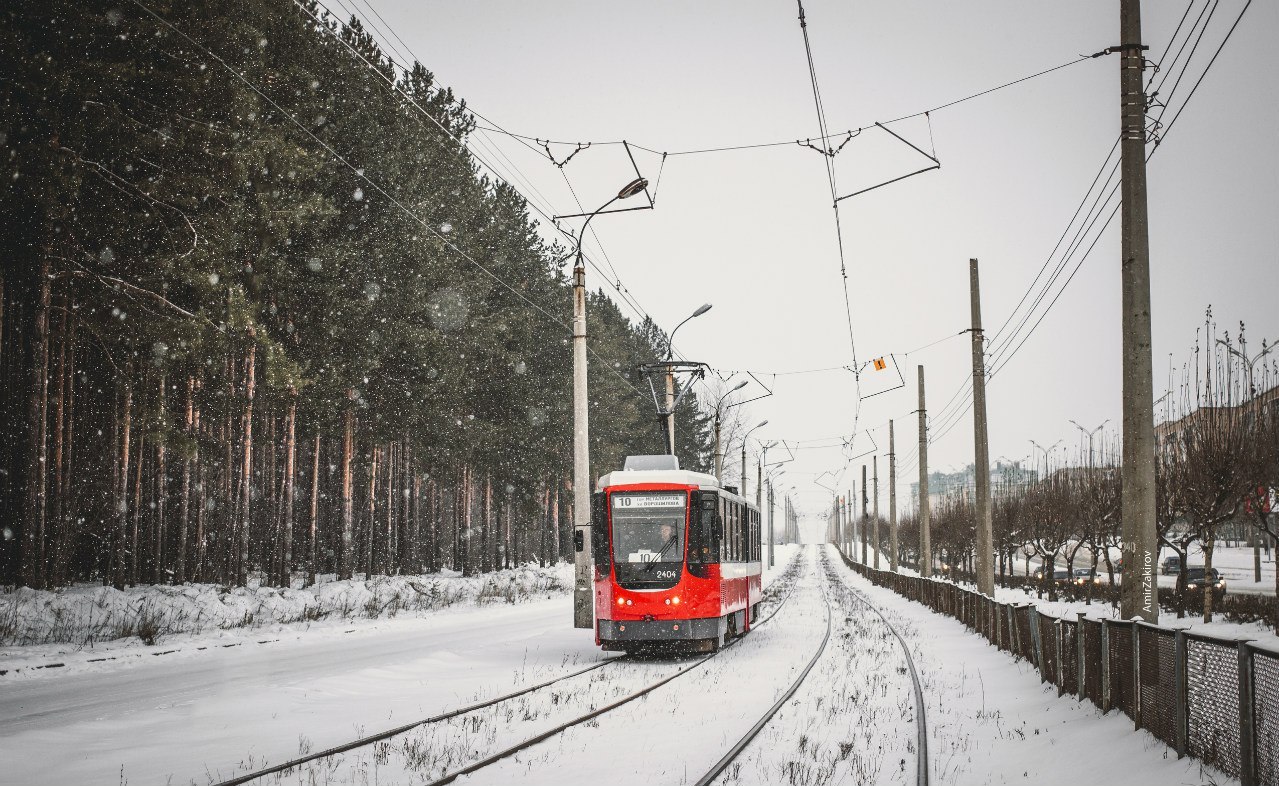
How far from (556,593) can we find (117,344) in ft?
76.9

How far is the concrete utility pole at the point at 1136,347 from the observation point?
1031cm

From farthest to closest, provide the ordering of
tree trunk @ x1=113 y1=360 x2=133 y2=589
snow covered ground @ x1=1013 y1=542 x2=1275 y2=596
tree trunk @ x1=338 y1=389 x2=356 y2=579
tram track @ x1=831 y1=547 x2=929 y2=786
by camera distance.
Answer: snow covered ground @ x1=1013 y1=542 x2=1275 y2=596, tree trunk @ x1=338 y1=389 x2=356 y2=579, tree trunk @ x1=113 y1=360 x2=133 y2=589, tram track @ x1=831 y1=547 x2=929 y2=786

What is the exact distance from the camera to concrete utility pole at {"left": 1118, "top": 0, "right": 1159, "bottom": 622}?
10.3 metres

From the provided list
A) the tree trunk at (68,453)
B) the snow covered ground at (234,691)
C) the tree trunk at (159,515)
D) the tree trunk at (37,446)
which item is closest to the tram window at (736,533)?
→ the snow covered ground at (234,691)

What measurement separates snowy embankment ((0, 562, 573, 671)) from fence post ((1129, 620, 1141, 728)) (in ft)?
46.0

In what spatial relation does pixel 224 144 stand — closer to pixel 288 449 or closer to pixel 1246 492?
pixel 288 449

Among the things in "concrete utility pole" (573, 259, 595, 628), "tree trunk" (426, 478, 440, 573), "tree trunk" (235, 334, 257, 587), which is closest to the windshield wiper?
"concrete utility pole" (573, 259, 595, 628)

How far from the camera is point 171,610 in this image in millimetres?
18906

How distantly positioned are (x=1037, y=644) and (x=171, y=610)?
50.8 ft

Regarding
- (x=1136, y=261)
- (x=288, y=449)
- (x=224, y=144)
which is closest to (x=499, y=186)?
(x=288, y=449)

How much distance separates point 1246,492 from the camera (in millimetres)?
25109

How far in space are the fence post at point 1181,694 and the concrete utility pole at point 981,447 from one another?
1500 cm

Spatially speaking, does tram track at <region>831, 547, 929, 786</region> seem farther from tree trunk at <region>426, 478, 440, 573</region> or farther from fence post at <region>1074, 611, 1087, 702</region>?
tree trunk at <region>426, 478, 440, 573</region>

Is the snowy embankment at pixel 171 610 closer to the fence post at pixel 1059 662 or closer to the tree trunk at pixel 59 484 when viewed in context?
the tree trunk at pixel 59 484
